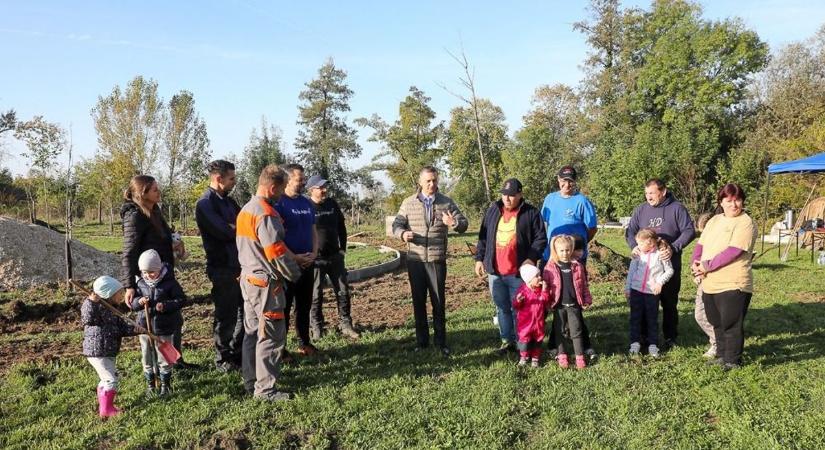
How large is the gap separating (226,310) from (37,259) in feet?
24.0

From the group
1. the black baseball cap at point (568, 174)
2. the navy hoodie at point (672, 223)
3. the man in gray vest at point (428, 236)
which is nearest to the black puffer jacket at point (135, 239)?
the man in gray vest at point (428, 236)

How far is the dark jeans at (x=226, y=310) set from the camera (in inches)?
189

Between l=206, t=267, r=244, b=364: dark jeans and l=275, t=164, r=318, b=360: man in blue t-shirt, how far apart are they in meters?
0.46

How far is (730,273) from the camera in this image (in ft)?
15.5

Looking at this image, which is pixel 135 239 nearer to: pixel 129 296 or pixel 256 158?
pixel 129 296

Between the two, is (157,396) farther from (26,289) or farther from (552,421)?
(26,289)

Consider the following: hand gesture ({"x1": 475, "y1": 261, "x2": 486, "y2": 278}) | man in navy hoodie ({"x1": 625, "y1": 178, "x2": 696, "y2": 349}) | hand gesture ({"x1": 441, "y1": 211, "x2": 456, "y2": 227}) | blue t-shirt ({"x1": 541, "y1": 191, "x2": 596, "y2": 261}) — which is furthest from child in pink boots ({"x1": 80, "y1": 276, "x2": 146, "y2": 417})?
man in navy hoodie ({"x1": 625, "y1": 178, "x2": 696, "y2": 349})

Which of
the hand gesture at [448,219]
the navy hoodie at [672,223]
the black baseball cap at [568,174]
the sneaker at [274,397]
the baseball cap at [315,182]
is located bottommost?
the sneaker at [274,397]

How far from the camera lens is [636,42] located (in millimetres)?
30625

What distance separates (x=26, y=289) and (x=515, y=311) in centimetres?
870

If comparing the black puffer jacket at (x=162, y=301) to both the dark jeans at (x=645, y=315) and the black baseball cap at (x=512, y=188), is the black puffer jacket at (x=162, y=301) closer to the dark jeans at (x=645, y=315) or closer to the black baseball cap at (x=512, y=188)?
the black baseball cap at (x=512, y=188)

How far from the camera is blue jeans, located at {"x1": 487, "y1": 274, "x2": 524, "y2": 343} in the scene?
5207 mm

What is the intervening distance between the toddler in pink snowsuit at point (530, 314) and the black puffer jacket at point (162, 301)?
2991 millimetres

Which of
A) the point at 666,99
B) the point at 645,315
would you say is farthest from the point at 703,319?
the point at 666,99
